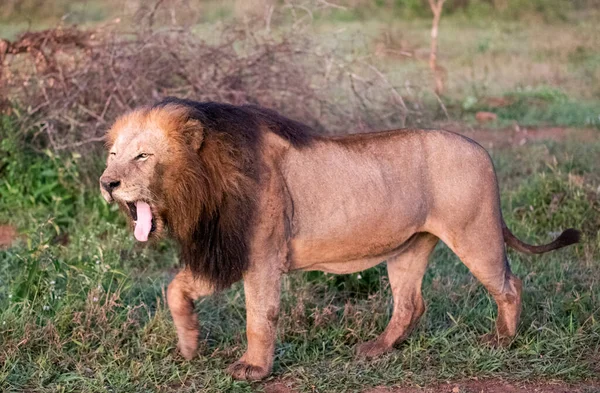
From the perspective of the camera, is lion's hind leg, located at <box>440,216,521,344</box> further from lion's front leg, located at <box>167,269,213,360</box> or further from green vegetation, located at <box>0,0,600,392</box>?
lion's front leg, located at <box>167,269,213,360</box>

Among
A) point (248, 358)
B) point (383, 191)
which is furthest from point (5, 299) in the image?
point (383, 191)

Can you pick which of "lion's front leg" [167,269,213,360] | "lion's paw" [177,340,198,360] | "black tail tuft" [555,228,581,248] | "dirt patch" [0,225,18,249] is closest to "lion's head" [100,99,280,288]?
→ "lion's front leg" [167,269,213,360]

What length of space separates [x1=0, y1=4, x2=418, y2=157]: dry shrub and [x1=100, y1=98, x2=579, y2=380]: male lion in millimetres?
2123

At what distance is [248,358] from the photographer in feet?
12.3

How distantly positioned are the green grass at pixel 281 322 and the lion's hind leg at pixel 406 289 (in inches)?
3.0

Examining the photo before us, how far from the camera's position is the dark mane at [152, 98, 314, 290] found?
137 inches

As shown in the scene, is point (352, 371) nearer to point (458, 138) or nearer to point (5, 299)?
point (458, 138)

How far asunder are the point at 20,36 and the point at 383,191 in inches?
133

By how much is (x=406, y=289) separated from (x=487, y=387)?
0.66 meters

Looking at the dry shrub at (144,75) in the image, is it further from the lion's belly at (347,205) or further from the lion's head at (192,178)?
the lion's head at (192,178)

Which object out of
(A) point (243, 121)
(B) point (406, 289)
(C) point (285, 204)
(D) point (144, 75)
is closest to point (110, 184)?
(A) point (243, 121)

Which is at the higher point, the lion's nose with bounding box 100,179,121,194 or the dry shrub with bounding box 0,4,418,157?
the lion's nose with bounding box 100,179,121,194

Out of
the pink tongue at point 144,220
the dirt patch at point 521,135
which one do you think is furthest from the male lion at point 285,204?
the dirt patch at point 521,135

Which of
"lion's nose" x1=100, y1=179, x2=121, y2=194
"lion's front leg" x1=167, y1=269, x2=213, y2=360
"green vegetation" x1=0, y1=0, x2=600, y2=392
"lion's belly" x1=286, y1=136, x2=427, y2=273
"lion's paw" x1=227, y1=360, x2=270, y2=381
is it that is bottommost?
"green vegetation" x1=0, y1=0, x2=600, y2=392
